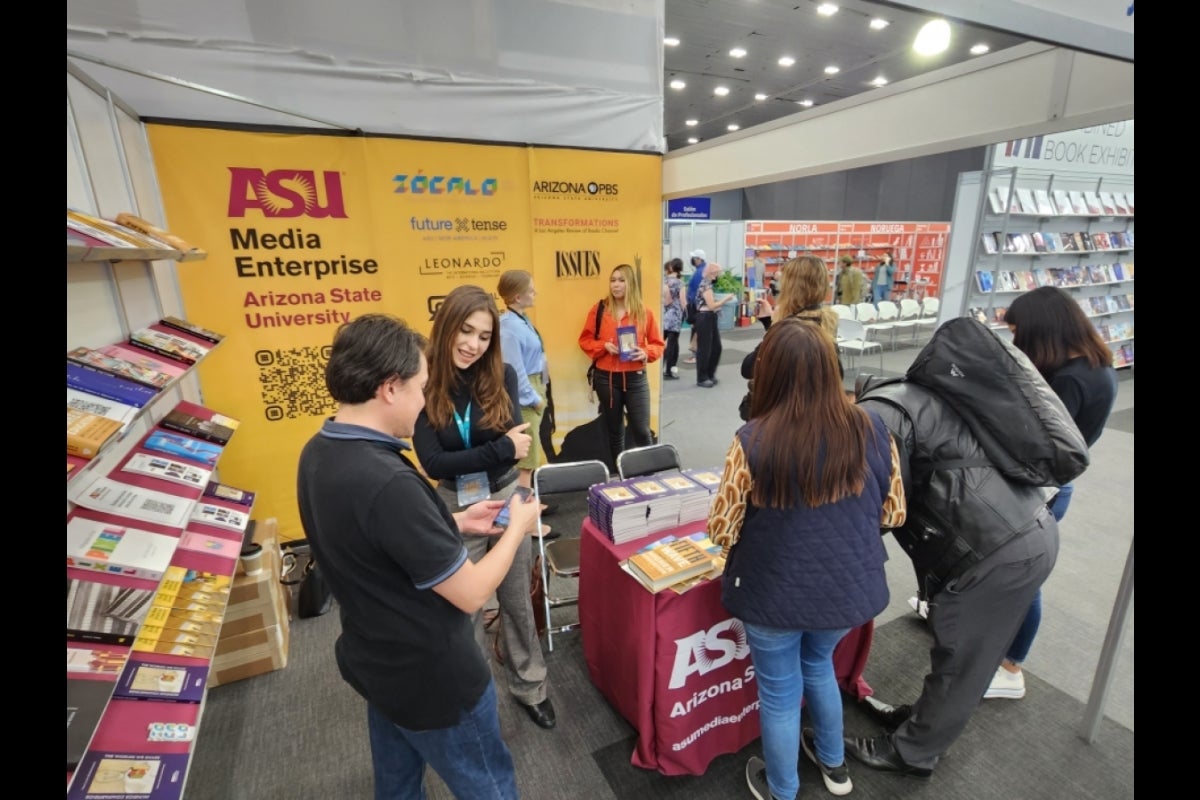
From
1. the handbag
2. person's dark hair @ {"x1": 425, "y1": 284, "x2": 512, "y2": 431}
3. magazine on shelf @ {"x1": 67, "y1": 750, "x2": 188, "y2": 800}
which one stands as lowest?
the handbag

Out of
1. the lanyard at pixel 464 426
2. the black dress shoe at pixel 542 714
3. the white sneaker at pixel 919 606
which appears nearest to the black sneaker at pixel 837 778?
the black dress shoe at pixel 542 714

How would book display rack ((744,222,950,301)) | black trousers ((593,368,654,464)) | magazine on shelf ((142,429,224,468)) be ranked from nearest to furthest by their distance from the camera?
magazine on shelf ((142,429,224,468)) → black trousers ((593,368,654,464)) → book display rack ((744,222,950,301))

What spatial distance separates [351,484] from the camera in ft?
3.44

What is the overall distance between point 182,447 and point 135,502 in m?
0.50

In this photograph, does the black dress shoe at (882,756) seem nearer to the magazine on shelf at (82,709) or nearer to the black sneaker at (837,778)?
the black sneaker at (837,778)

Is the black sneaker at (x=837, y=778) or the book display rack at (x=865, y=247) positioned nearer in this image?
the black sneaker at (x=837, y=778)

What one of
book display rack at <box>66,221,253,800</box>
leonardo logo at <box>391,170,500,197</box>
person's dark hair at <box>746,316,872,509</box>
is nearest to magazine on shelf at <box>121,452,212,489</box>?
book display rack at <box>66,221,253,800</box>

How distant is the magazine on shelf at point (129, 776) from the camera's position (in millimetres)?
1213

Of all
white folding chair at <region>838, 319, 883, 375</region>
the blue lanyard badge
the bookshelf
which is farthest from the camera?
white folding chair at <region>838, 319, 883, 375</region>

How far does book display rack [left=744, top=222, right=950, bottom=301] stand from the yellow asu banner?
944 cm

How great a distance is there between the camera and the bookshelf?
239 inches

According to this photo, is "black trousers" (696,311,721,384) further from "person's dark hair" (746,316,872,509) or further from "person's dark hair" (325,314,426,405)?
"person's dark hair" (325,314,426,405)

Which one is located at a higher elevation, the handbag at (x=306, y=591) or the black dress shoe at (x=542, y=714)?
the handbag at (x=306, y=591)
